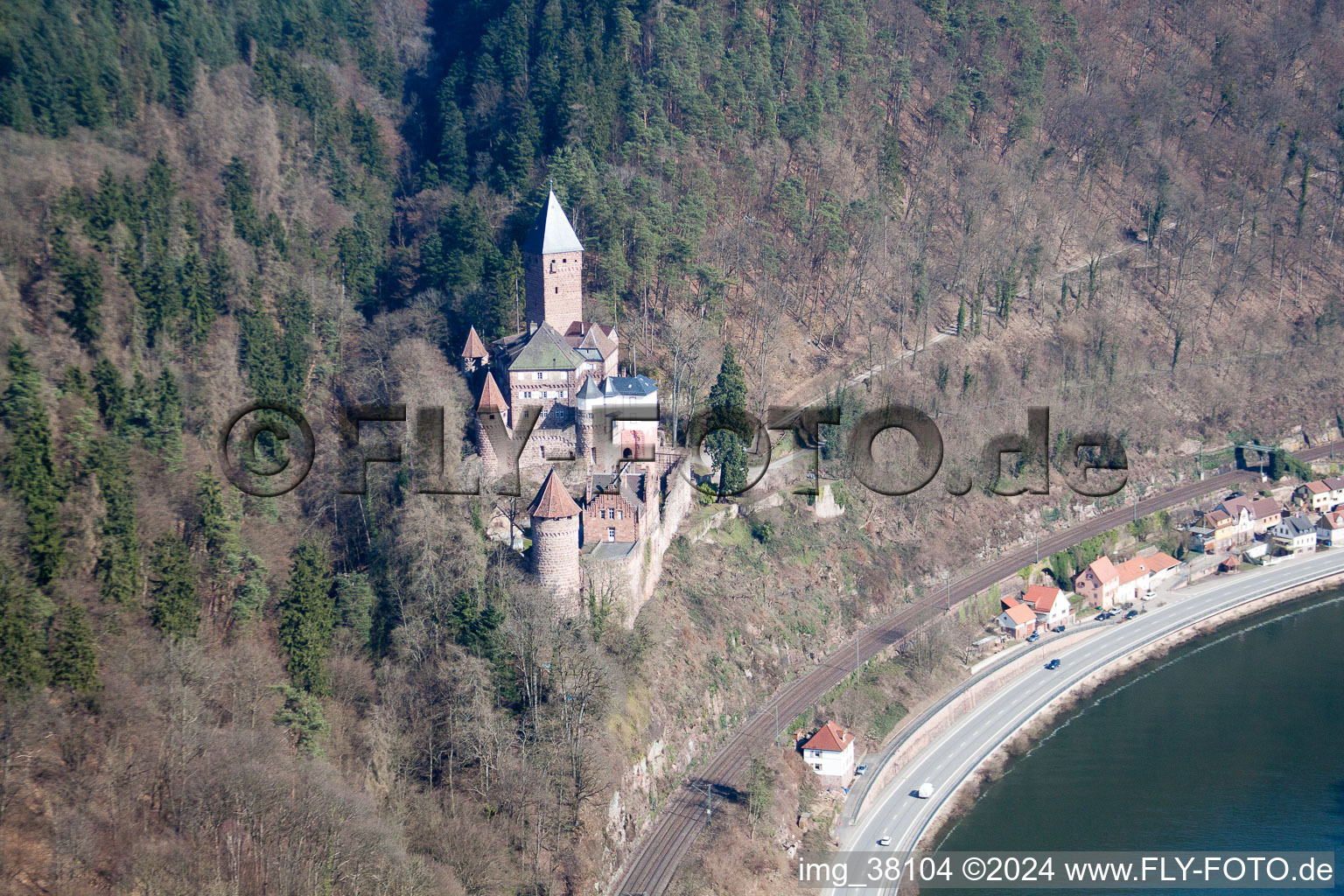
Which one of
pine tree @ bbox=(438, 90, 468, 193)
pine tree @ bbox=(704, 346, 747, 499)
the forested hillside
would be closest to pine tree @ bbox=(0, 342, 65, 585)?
the forested hillside

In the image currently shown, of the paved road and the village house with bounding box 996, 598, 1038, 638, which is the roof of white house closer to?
the paved road

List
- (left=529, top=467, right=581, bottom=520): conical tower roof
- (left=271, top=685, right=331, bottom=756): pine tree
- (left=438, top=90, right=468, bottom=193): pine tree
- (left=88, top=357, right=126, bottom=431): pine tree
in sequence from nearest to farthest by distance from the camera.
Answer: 1. (left=271, top=685, right=331, bottom=756): pine tree
2. (left=529, top=467, right=581, bottom=520): conical tower roof
3. (left=88, top=357, right=126, bottom=431): pine tree
4. (left=438, top=90, right=468, bottom=193): pine tree

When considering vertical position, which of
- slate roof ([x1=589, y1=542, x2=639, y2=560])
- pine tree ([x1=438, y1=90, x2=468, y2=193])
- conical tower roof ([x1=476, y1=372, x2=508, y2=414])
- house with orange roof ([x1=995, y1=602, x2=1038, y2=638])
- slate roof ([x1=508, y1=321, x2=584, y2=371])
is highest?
pine tree ([x1=438, y1=90, x2=468, y2=193])

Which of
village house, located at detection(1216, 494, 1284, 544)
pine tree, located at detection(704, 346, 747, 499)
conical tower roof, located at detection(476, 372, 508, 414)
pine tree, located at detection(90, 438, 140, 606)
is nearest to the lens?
pine tree, located at detection(90, 438, 140, 606)

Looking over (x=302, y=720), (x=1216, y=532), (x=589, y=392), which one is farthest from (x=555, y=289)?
(x=1216, y=532)

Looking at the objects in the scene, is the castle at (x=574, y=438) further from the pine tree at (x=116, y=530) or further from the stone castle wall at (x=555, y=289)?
the pine tree at (x=116, y=530)

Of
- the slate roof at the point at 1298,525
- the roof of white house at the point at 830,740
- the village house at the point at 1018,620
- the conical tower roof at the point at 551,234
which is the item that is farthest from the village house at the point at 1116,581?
the conical tower roof at the point at 551,234
